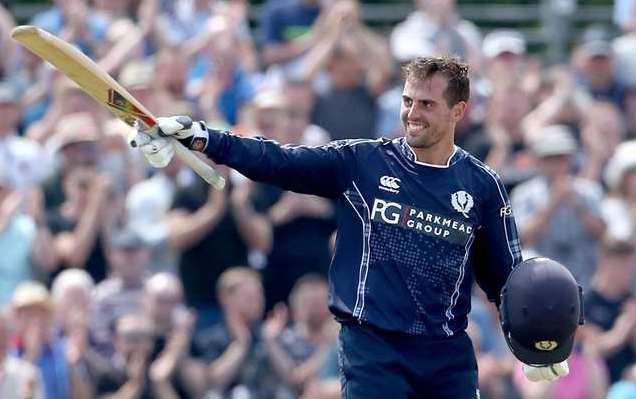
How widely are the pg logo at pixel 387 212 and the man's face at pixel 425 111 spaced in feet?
0.93

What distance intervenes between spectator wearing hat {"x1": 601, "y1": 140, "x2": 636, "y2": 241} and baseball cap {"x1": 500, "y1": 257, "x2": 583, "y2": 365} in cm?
545

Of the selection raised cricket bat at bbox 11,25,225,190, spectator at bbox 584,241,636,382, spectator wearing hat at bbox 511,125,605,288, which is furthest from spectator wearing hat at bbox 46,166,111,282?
raised cricket bat at bbox 11,25,225,190

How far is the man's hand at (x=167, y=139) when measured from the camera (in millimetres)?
7156

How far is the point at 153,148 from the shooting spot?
715 centimetres

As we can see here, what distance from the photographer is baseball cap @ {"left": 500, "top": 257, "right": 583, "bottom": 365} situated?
7324 millimetres

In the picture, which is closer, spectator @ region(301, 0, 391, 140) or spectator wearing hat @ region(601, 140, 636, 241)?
spectator wearing hat @ region(601, 140, 636, 241)

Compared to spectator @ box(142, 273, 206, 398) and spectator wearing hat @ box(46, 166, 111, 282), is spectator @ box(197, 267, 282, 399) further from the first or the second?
spectator wearing hat @ box(46, 166, 111, 282)

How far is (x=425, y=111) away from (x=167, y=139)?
115 centimetres

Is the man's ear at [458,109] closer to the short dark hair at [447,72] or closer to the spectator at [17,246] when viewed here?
the short dark hair at [447,72]

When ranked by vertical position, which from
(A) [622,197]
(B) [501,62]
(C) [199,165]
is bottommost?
(C) [199,165]

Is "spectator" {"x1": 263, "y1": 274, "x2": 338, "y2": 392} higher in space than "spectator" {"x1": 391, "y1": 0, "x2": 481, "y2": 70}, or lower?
lower

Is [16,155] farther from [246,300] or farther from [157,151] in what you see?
[157,151]

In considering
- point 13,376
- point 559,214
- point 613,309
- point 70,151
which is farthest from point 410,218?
point 559,214

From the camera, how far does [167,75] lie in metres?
13.0
